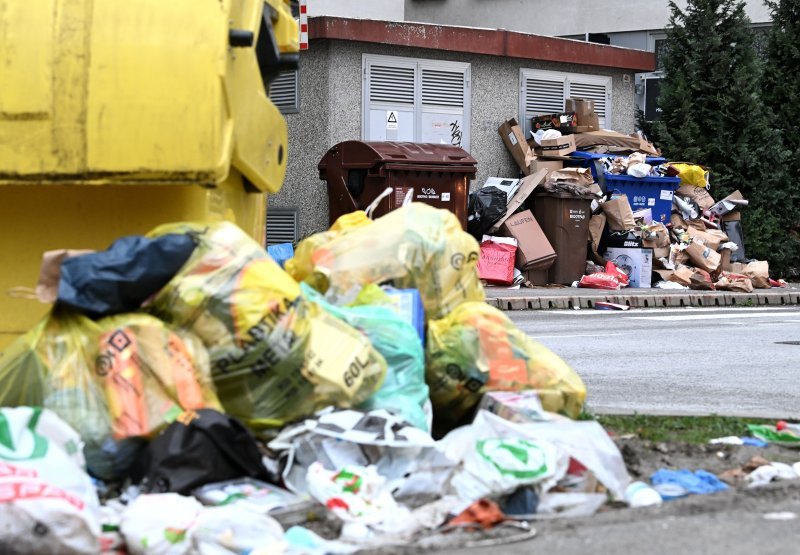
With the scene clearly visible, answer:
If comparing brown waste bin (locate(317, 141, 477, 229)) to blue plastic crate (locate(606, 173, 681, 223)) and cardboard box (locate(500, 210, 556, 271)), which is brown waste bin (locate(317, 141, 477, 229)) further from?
blue plastic crate (locate(606, 173, 681, 223))

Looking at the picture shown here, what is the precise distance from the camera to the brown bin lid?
1490cm

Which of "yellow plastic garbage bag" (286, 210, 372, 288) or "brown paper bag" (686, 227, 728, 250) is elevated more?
Answer: "yellow plastic garbage bag" (286, 210, 372, 288)

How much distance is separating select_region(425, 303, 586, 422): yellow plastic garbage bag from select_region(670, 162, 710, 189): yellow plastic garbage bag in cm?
1385

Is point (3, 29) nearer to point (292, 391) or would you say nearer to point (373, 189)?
point (292, 391)

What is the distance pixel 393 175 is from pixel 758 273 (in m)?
6.27

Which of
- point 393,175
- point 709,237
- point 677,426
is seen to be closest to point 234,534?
point 677,426

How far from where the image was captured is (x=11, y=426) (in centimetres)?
381

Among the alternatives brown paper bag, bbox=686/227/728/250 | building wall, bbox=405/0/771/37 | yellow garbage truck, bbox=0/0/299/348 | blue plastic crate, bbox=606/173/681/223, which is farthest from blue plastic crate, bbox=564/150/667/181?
yellow garbage truck, bbox=0/0/299/348

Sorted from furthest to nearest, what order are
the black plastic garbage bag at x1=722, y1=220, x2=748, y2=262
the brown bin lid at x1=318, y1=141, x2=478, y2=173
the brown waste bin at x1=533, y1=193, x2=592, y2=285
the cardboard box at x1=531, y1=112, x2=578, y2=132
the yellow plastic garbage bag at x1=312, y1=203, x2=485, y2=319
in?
the black plastic garbage bag at x1=722, y1=220, x2=748, y2=262, the cardboard box at x1=531, y1=112, x2=578, y2=132, the brown waste bin at x1=533, y1=193, x2=592, y2=285, the brown bin lid at x1=318, y1=141, x2=478, y2=173, the yellow plastic garbage bag at x1=312, y1=203, x2=485, y2=319

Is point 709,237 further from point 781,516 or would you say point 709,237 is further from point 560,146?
point 781,516

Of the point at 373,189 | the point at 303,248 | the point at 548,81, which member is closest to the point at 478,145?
the point at 548,81

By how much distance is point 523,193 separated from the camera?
1680 centimetres

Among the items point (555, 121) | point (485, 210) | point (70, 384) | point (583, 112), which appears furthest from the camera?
point (583, 112)

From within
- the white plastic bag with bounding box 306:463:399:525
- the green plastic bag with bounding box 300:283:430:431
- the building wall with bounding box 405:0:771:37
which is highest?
the building wall with bounding box 405:0:771:37
